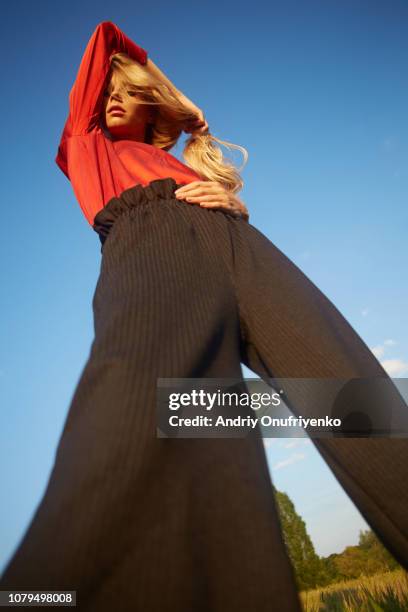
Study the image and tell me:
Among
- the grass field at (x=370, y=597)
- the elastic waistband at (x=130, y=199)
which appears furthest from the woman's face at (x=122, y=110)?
the grass field at (x=370, y=597)

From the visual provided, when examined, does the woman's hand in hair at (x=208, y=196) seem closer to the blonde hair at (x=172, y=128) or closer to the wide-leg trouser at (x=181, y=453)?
the wide-leg trouser at (x=181, y=453)

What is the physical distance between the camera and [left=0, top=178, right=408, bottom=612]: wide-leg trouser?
0.61 metres

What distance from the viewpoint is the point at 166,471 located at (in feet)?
2.41

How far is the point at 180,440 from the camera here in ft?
2.55

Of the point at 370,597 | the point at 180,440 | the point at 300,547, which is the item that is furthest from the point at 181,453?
the point at 300,547

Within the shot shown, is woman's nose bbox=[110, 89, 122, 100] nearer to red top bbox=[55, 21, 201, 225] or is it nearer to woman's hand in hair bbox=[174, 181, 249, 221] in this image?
red top bbox=[55, 21, 201, 225]

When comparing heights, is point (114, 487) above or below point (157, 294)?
below

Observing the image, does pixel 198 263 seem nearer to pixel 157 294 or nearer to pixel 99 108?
pixel 157 294

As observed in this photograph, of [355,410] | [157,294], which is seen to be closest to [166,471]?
[157,294]

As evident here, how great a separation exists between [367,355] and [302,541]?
13.7 ft

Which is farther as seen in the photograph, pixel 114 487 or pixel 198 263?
pixel 198 263

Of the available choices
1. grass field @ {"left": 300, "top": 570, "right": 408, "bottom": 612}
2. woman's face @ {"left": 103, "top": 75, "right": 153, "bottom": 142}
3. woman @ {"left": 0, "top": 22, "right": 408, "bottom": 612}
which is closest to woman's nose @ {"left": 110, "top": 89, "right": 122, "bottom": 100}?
woman's face @ {"left": 103, "top": 75, "right": 153, "bottom": 142}

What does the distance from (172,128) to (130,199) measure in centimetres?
104

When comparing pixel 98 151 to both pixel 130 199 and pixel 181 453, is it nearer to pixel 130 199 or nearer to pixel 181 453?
pixel 130 199
